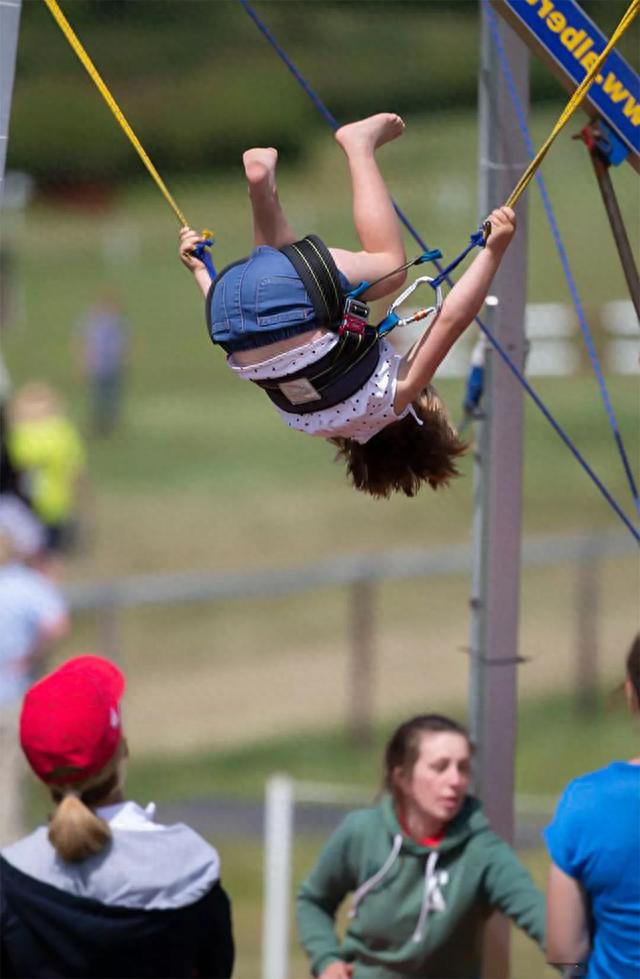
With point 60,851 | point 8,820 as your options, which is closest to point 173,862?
point 60,851

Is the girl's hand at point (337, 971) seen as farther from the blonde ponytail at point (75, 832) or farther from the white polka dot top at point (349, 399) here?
the white polka dot top at point (349, 399)

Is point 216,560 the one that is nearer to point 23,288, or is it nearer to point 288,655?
point 288,655

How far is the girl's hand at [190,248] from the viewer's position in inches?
120

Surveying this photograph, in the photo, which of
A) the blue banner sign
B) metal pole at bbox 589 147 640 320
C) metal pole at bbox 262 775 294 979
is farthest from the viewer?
metal pole at bbox 262 775 294 979

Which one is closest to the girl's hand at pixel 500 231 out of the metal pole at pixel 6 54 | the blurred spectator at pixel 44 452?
the metal pole at pixel 6 54

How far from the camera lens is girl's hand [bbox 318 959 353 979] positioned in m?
3.54

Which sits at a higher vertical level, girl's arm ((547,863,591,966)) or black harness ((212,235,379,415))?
black harness ((212,235,379,415))

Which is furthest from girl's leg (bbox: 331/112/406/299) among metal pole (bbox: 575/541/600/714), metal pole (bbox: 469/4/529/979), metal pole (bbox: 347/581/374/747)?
metal pole (bbox: 575/541/600/714)

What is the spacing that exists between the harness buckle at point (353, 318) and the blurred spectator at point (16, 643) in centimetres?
403

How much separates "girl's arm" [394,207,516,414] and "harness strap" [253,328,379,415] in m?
0.08

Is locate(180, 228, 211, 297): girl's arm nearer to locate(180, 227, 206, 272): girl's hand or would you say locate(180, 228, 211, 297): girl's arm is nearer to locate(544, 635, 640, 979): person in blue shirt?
locate(180, 227, 206, 272): girl's hand

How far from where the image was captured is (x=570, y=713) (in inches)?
344

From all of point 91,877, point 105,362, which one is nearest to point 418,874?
point 91,877

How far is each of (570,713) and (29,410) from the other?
4.01 metres
